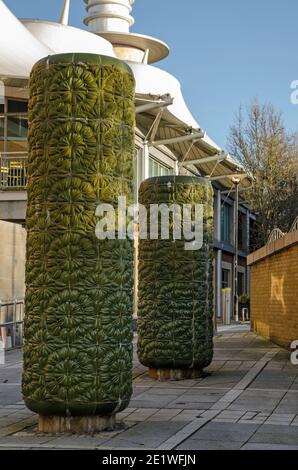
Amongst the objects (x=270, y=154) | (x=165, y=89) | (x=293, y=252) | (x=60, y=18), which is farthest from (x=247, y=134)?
(x=293, y=252)

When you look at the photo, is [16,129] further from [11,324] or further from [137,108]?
[11,324]

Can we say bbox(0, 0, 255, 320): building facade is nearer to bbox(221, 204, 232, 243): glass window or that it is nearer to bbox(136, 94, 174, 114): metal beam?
bbox(136, 94, 174, 114): metal beam

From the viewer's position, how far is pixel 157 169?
120 feet

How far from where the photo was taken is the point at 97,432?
8.40 meters

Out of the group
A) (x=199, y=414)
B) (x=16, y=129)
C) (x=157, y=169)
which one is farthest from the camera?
(x=157, y=169)

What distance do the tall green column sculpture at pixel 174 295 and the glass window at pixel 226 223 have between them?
36.4 m

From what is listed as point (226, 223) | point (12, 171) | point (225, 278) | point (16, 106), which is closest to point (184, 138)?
point (16, 106)

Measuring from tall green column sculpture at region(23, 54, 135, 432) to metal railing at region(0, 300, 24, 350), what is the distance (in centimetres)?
1112

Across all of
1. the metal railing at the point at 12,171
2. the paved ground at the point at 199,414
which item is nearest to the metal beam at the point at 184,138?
the metal railing at the point at 12,171

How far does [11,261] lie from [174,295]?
10.7m

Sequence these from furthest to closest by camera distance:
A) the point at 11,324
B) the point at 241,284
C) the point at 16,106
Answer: the point at 241,284, the point at 16,106, the point at 11,324

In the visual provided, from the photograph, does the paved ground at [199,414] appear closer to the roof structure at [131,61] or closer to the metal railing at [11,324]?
the metal railing at [11,324]

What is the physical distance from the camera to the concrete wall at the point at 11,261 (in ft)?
72.8
